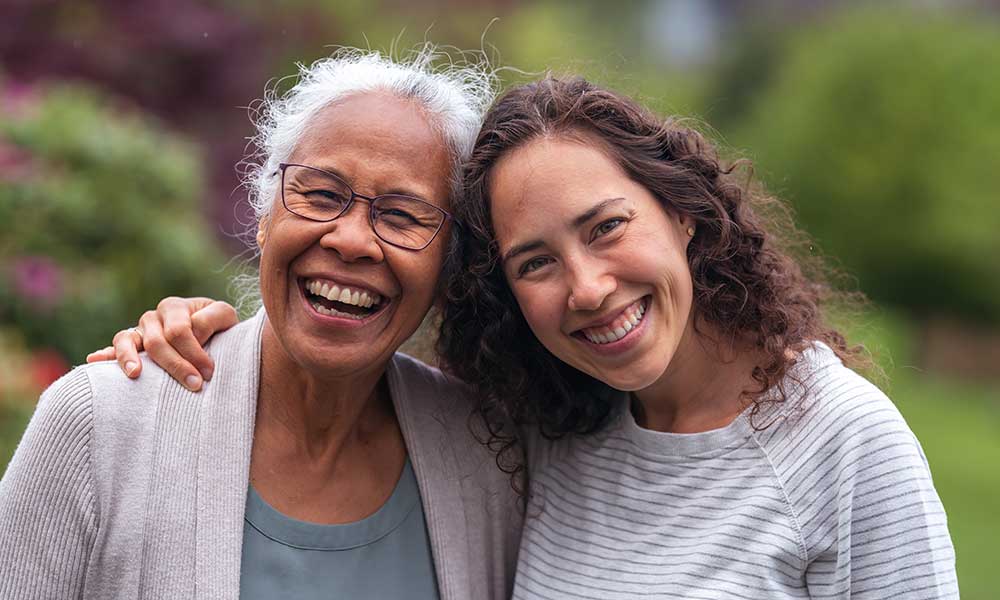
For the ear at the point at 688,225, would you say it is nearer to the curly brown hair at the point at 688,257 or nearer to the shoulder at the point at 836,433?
the curly brown hair at the point at 688,257

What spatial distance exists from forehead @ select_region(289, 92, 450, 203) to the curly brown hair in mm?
98

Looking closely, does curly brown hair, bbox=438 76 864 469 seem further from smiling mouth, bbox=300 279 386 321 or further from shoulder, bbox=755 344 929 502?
smiling mouth, bbox=300 279 386 321

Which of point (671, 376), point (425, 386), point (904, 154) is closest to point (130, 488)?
point (425, 386)

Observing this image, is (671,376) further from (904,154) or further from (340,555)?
(904,154)

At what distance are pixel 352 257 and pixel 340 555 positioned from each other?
0.67m

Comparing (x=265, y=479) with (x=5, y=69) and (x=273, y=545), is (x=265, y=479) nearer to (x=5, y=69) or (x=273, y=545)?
(x=273, y=545)

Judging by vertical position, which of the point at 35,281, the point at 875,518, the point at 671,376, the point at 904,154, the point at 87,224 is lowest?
the point at 875,518

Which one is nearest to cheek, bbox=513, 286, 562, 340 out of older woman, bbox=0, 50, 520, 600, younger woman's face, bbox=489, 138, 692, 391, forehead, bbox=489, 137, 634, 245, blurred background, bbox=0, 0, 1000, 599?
younger woman's face, bbox=489, 138, 692, 391

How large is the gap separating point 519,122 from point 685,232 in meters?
0.46

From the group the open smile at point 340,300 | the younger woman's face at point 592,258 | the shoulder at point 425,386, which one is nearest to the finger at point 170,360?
the open smile at point 340,300

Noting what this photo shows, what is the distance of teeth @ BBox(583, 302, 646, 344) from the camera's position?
2.48 metres

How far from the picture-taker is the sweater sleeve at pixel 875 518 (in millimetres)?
2230

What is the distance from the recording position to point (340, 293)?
8.20ft

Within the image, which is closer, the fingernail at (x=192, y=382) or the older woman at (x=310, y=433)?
the older woman at (x=310, y=433)
